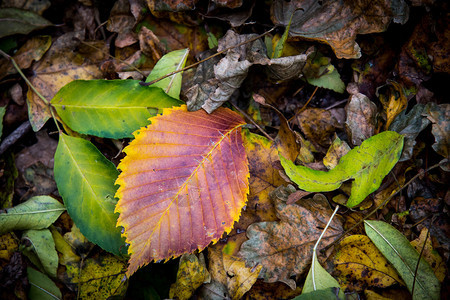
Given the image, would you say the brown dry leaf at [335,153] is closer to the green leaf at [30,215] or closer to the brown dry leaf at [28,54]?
the green leaf at [30,215]

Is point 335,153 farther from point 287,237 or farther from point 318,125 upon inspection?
point 287,237

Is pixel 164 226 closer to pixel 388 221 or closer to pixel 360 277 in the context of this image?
pixel 360 277

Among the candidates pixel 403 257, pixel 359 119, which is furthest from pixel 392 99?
pixel 403 257

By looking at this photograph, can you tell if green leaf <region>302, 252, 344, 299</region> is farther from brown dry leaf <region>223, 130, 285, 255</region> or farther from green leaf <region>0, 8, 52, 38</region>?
green leaf <region>0, 8, 52, 38</region>

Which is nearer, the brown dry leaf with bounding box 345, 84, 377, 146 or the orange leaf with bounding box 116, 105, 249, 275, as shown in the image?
the orange leaf with bounding box 116, 105, 249, 275

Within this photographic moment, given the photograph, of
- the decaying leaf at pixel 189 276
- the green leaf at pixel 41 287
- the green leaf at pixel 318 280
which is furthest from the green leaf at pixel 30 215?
the green leaf at pixel 318 280

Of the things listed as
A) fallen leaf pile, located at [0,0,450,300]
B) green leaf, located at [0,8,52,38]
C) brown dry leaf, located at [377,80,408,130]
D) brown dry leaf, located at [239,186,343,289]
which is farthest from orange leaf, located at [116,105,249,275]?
green leaf, located at [0,8,52,38]
